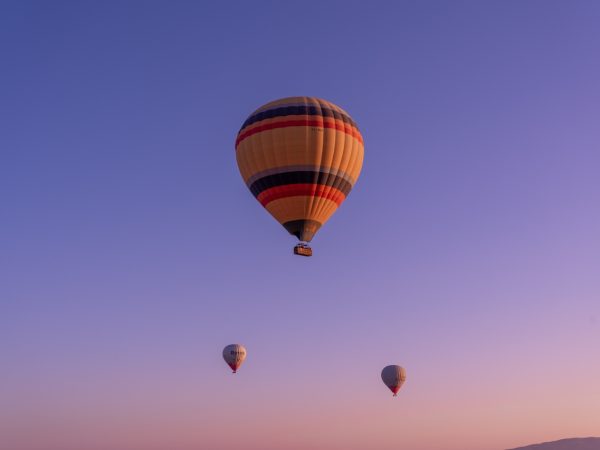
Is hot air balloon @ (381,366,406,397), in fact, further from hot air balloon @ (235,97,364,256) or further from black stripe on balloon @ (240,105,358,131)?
black stripe on balloon @ (240,105,358,131)

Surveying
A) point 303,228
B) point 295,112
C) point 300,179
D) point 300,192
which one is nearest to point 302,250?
point 303,228

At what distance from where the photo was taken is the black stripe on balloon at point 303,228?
1799 inches

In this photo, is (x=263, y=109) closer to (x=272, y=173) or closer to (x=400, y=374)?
(x=272, y=173)

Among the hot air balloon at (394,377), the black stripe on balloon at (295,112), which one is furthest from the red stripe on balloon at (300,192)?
the hot air balloon at (394,377)

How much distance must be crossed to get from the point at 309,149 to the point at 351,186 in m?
4.81

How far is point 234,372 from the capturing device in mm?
75500

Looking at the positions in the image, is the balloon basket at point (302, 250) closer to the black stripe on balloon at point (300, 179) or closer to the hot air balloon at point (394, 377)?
the black stripe on balloon at point (300, 179)

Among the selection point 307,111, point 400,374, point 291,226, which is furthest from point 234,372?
point 307,111

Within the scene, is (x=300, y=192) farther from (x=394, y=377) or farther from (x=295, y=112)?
(x=394, y=377)

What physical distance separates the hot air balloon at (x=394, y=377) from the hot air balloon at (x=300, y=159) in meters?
32.0

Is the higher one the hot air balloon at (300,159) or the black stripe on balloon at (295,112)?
the black stripe on balloon at (295,112)

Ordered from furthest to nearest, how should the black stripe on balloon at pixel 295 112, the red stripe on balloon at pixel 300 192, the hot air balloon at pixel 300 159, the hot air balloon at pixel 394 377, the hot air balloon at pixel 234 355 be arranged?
1. the hot air balloon at pixel 234 355
2. the hot air balloon at pixel 394 377
3. the black stripe on balloon at pixel 295 112
4. the red stripe on balloon at pixel 300 192
5. the hot air balloon at pixel 300 159

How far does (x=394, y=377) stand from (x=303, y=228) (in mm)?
33236

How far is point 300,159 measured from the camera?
4447 centimetres
